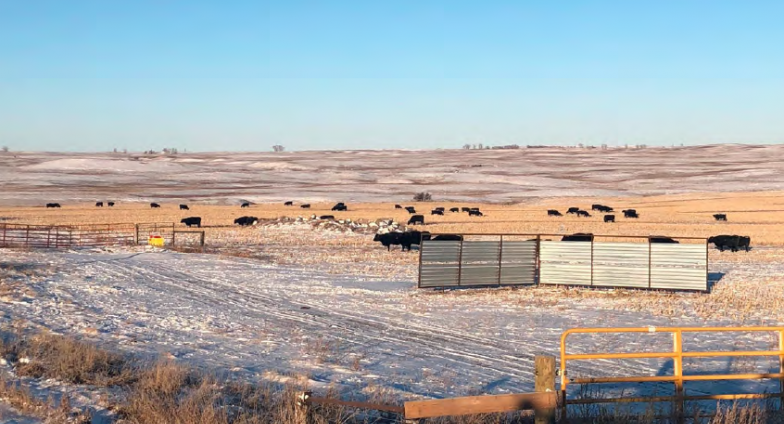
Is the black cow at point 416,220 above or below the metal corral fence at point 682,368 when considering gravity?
above

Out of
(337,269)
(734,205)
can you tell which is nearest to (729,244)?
(337,269)

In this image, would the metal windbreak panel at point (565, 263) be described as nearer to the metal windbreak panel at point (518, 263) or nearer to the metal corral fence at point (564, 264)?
the metal corral fence at point (564, 264)

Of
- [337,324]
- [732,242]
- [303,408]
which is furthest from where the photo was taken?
[732,242]

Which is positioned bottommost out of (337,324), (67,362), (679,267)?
(337,324)

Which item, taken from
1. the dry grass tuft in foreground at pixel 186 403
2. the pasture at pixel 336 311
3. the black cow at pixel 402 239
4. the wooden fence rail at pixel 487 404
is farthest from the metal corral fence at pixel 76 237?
the wooden fence rail at pixel 487 404

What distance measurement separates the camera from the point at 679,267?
1952cm

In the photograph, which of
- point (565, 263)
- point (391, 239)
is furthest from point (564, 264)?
point (391, 239)

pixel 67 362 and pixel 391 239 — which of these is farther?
pixel 391 239

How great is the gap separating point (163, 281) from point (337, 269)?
5.47m

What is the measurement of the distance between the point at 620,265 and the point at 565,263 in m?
1.33

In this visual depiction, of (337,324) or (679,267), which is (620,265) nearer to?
(679,267)

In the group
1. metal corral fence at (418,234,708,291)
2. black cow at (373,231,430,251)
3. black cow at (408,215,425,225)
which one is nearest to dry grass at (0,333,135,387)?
metal corral fence at (418,234,708,291)

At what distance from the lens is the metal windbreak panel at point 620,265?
1995 cm

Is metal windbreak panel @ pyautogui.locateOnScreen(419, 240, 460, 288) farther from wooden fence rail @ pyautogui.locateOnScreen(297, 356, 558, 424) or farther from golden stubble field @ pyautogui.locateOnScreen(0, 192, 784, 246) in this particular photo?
golden stubble field @ pyautogui.locateOnScreen(0, 192, 784, 246)
